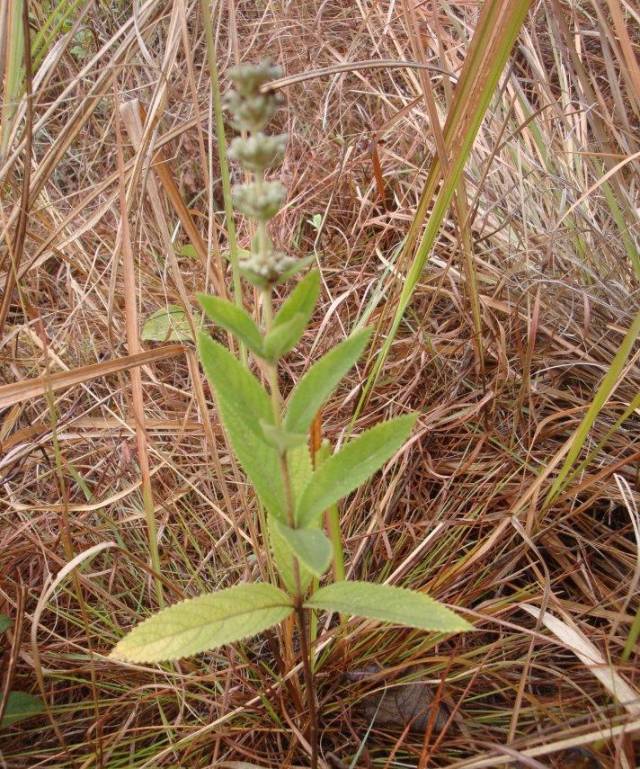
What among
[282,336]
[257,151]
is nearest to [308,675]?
[282,336]

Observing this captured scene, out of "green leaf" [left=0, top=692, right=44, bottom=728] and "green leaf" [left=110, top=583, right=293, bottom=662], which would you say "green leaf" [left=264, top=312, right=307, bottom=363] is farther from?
"green leaf" [left=0, top=692, right=44, bottom=728]

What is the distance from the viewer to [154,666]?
116 cm

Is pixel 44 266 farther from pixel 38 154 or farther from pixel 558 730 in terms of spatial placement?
pixel 558 730

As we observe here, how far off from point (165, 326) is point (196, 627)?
3.58 ft

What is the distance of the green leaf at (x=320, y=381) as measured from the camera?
77 cm

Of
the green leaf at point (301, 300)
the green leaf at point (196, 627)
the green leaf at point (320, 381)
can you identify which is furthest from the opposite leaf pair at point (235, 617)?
the green leaf at point (301, 300)

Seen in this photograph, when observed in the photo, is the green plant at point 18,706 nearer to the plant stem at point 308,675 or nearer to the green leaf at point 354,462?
the plant stem at point 308,675

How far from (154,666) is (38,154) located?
172 cm

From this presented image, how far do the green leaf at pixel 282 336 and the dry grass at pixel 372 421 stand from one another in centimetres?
47

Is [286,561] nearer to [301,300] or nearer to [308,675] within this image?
[308,675]

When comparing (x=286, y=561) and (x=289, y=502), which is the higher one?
(x=289, y=502)

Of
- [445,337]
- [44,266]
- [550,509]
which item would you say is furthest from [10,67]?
[550,509]

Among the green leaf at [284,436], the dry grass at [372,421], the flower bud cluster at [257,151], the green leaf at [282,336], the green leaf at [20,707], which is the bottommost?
the green leaf at [20,707]

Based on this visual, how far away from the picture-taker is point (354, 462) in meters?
0.82
